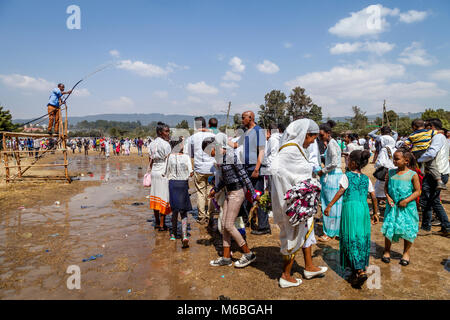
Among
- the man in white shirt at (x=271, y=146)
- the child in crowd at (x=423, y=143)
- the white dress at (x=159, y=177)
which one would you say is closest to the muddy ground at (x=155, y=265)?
the white dress at (x=159, y=177)

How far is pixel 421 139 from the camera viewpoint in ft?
18.5

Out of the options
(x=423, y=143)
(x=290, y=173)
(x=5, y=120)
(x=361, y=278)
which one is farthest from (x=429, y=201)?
(x=5, y=120)

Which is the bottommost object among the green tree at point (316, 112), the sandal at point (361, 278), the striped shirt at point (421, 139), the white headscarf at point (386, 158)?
the sandal at point (361, 278)

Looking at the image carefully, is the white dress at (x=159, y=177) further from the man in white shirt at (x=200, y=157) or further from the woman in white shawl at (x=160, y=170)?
the man in white shirt at (x=200, y=157)

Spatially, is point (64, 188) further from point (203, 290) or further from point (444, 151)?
point (444, 151)

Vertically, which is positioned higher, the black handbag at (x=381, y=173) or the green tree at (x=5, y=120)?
the green tree at (x=5, y=120)

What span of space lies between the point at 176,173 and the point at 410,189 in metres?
3.73

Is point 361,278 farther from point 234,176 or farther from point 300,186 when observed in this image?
point 234,176

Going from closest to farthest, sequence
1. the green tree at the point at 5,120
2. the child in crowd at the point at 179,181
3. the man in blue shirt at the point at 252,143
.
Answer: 1. the man in blue shirt at the point at 252,143
2. the child in crowd at the point at 179,181
3. the green tree at the point at 5,120

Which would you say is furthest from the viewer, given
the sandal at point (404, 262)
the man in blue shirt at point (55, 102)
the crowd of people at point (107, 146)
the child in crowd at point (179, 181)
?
the crowd of people at point (107, 146)

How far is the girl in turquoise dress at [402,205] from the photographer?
4.05 meters

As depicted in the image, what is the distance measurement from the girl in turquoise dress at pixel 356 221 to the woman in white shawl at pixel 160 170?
3.31 meters

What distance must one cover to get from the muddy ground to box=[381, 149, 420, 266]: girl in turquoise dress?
47 centimetres
